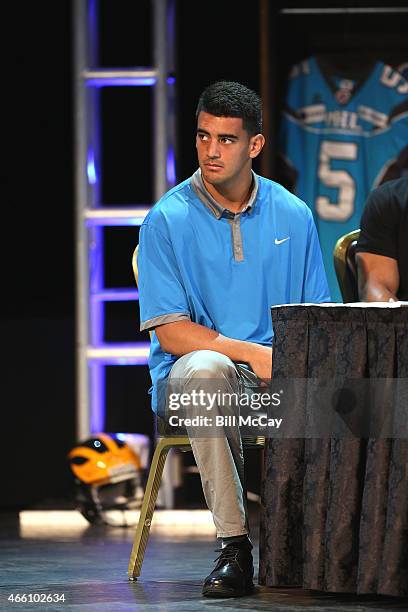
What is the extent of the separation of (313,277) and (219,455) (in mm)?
641

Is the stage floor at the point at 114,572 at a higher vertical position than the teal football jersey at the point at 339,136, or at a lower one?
lower

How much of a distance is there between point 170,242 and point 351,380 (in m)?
0.70

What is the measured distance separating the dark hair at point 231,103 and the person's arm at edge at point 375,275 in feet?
2.43

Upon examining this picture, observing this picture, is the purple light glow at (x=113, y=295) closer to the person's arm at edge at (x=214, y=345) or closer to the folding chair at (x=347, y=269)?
the folding chair at (x=347, y=269)

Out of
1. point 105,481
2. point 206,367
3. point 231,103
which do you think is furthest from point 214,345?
point 105,481

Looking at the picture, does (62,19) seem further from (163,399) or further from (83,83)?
(163,399)

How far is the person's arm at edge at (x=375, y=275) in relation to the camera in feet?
12.2

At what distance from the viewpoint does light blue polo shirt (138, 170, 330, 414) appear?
309 centimetres

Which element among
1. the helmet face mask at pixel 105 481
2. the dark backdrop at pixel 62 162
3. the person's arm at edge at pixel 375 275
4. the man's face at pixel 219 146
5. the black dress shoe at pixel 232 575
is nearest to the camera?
the black dress shoe at pixel 232 575

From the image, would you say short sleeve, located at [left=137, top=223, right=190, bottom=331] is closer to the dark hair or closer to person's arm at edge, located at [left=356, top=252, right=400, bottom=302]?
the dark hair

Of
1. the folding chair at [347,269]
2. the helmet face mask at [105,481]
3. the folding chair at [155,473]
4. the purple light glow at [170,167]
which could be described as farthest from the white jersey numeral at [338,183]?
the folding chair at [155,473]

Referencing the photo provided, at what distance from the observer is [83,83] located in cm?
504

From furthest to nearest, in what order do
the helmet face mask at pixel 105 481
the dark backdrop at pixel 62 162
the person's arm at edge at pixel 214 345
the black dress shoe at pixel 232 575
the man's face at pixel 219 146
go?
the dark backdrop at pixel 62 162
the helmet face mask at pixel 105 481
the man's face at pixel 219 146
the person's arm at edge at pixel 214 345
the black dress shoe at pixel 232 575

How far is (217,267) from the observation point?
313 cm
